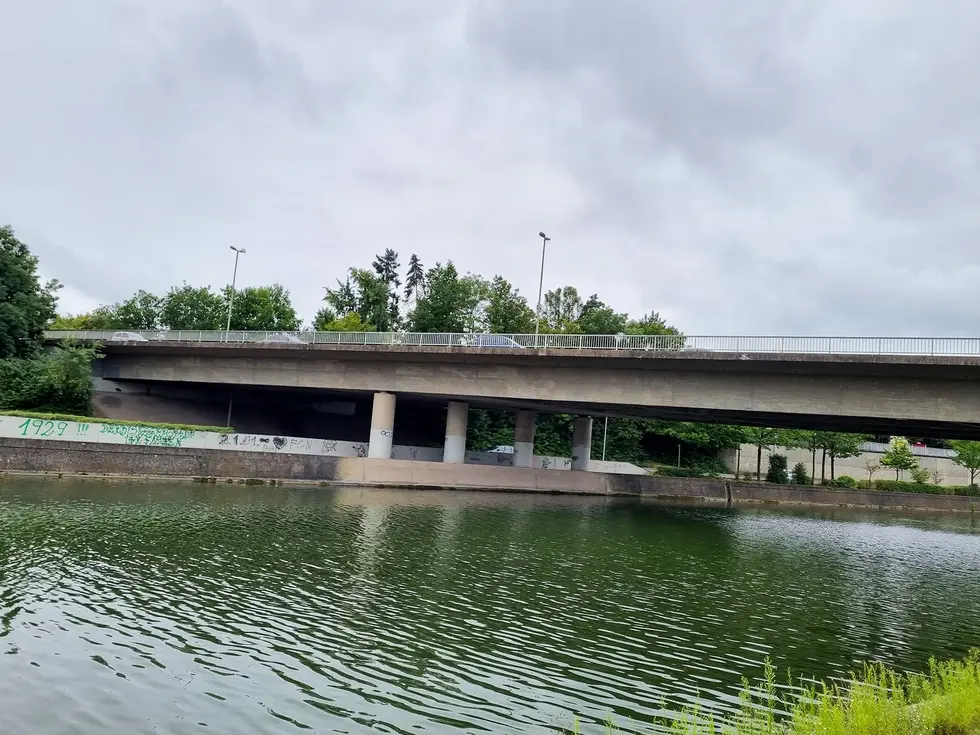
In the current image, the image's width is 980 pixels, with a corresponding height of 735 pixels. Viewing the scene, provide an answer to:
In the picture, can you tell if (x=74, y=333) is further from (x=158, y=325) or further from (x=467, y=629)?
(x=467, y=629)

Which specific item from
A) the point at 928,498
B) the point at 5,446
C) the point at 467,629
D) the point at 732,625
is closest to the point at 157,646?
the point at 467,629

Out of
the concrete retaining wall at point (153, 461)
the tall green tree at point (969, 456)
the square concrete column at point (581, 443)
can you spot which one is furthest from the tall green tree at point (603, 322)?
the concrete retaining wall at point (153, 461)

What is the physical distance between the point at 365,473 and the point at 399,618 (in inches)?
1252

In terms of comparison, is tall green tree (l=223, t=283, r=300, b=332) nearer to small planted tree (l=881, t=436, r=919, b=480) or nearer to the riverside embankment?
the riverside embankment

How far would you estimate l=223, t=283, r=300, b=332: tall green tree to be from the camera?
94188mm

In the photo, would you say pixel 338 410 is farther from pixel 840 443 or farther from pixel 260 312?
pixel 840 443

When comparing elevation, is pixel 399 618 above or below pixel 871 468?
below

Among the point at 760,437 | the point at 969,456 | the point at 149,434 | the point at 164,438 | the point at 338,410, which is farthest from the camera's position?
the point at 969,456

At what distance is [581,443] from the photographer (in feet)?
205

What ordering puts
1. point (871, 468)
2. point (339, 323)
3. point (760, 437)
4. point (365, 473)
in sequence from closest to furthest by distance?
point (365, 473) → point (760, 437) → point (871, 468) → point (339, 323)

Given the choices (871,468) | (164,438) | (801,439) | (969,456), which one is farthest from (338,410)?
(969,456)

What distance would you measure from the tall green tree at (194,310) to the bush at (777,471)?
68812 mm

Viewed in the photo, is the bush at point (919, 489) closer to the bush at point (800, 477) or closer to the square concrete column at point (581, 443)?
the bush at point (800, 477)

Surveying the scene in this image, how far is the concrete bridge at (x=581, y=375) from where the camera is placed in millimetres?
33031
